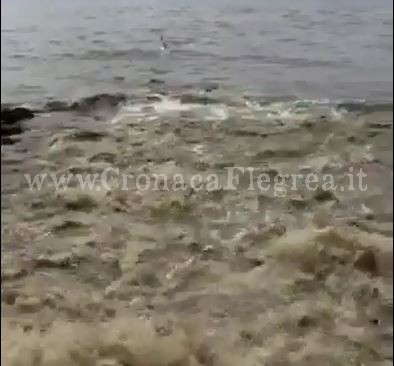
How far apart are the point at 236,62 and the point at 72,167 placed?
0.38 meters

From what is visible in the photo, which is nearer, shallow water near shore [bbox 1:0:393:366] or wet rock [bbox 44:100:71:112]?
shallow water near shore [bbox 1:0:393:366]

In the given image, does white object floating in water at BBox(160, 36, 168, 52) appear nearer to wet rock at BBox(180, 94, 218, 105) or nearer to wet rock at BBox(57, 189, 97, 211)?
wet rock at BBox(180, 94, 218, 105)

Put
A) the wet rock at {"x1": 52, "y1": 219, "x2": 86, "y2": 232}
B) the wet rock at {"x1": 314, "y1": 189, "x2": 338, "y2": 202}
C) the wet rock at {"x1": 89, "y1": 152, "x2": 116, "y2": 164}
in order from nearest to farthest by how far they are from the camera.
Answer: the wet rock at {"x1": 314, "y1": 189, "x2": 338, "y2": 202}
the wet rock at {"x1": 52, "y1": 219, "x2": 86, "y2": 232}
the wet rock at {"x1": 89, "y1": 152, "x2": 116, "y2": 164}

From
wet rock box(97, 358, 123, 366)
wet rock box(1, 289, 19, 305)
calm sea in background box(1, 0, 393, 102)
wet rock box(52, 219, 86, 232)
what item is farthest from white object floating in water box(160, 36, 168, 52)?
wet rock box(1, 289, 19, 305)

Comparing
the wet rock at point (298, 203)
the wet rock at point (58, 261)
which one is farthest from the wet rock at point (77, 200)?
the wet rock at point (298, 203)

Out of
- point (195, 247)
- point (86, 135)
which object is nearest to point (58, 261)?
point (195, 247)

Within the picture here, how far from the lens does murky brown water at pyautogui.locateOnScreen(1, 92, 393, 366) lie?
114 cm

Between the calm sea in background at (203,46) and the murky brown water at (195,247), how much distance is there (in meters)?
0.08

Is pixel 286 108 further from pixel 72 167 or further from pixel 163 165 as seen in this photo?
pixel 72 167

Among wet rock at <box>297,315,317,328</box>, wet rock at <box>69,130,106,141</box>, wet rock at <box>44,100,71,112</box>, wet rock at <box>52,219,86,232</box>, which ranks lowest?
wet rock at <box>297,315,317,328</box>

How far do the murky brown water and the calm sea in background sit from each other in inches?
3.0

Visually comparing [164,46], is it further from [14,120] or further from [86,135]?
[14,120]

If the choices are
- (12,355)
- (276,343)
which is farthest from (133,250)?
(12,355)

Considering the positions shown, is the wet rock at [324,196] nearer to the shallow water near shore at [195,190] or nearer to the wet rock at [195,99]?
the shallow water near shore at [195,190]
